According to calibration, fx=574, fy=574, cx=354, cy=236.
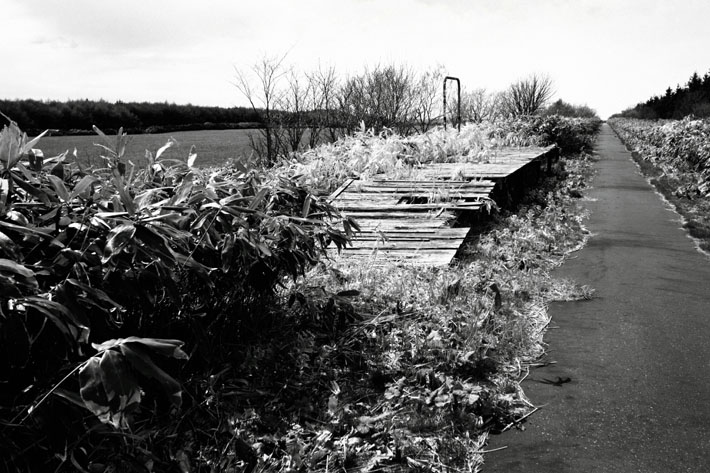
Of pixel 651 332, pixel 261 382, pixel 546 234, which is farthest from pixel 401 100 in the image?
pixel 261 382

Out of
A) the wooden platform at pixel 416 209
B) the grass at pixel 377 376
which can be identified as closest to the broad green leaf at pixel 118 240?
the grass at pixel 377 376

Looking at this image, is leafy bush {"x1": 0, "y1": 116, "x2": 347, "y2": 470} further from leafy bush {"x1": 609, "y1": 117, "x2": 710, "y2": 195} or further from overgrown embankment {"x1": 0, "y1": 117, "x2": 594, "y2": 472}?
leafy bush {"x1": 609, "y1": 117, "x2": 710, "y2": 195}

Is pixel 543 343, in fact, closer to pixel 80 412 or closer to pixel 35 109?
pixel 80 412

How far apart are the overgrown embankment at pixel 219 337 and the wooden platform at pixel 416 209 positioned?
546 millimetres

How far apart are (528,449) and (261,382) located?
1371 millimetres

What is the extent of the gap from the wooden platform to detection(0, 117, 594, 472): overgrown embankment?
546mm

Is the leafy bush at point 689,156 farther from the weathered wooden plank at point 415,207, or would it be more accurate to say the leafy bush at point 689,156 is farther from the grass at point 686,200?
the weathered wooden plank at point 415,207

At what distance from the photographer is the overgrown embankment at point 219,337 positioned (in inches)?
71.9

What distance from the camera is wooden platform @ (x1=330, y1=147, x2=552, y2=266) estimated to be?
542cm

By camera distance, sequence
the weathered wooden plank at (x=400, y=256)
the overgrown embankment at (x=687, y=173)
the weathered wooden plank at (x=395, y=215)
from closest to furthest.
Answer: the weathered wooden plank at (x=400, y=256) → the weathered wooden plank at (x=395, y=215) → the overgrown embankment at (x=687, y=173)

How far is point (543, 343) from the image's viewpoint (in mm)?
4160

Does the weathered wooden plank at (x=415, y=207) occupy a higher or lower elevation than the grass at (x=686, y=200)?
higher

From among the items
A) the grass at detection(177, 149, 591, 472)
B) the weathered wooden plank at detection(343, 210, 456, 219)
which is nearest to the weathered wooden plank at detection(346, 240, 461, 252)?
the grass at detection(177, 149, 591, 472)

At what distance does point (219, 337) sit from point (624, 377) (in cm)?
252
